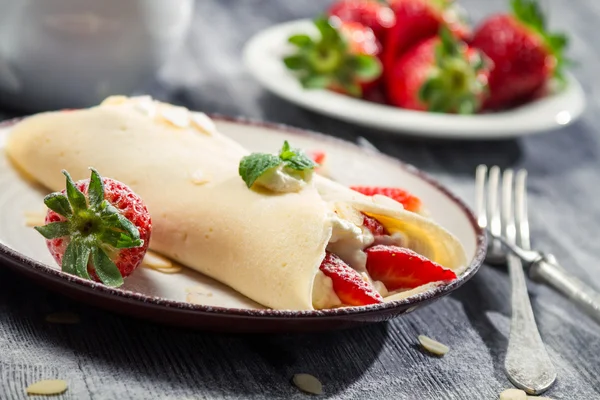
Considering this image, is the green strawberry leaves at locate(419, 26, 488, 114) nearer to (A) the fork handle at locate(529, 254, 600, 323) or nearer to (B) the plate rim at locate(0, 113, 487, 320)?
(A) the fork handle at locate(529, 254, 600, 323)

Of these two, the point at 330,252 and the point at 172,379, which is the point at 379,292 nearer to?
the point at 330,252

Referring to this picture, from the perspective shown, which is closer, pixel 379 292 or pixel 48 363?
pixel 48 363

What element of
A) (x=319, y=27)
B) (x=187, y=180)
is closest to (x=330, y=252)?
(x=187, y=180)

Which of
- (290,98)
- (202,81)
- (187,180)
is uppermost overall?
(187,180)

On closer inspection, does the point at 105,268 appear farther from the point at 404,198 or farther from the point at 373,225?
the point at 404,198

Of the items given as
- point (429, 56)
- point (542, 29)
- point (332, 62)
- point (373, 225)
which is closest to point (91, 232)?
point (373, 225)

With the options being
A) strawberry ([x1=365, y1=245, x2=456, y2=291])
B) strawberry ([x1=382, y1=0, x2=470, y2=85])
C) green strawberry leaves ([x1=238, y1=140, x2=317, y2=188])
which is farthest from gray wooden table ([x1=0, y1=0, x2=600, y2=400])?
strawberry ([x1=382, y1=0, x2=470, y2=85])
